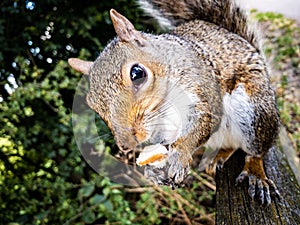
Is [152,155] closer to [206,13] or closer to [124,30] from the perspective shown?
[124,30]

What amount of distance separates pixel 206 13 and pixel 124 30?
0.46m

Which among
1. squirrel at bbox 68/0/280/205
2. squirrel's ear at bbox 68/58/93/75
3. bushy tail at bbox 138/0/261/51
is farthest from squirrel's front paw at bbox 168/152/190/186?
bushy tail at bbox 138/0/261/51

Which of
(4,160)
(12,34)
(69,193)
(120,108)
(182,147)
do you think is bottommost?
(69,193)

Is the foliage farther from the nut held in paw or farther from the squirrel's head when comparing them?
the nut held in paw

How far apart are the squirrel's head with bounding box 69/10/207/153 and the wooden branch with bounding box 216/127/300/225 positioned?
5.7 inches

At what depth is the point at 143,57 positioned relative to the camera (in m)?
0.81

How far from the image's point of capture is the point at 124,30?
2.68ft

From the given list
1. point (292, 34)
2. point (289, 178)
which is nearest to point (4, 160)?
point (289, 178)

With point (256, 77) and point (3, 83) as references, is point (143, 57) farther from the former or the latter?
point (3, 83)

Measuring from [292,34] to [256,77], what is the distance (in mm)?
2174

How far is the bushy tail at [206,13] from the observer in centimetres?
117

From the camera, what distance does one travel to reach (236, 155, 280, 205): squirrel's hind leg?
76 centimetres

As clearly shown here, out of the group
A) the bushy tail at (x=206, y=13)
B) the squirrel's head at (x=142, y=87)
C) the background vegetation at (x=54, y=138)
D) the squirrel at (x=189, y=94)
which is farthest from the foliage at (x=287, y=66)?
the squirrel's head at (x=142, y=87)

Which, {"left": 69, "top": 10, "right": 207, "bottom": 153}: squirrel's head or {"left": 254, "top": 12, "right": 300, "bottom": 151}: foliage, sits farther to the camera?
{"left": 254, "top": 12, "right": 300, "bottom": 151}: foliage
